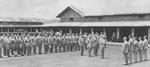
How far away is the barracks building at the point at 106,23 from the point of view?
3462 centimetres

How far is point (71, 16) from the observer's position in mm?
43656

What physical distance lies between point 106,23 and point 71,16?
7.71 meters

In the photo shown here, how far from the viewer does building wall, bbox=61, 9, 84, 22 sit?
1683 inches

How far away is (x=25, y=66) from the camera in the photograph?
582 inches

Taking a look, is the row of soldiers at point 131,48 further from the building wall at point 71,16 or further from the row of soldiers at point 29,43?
the building wall at point 71,16

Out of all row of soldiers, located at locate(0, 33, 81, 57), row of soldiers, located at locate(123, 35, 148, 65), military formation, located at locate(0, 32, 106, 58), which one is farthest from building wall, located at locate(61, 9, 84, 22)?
row of soldiers, located at locate(123, 35, 148, 65)

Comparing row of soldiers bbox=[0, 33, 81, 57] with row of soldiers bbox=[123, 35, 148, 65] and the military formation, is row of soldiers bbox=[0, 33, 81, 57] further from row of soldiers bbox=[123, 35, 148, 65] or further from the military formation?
row of soldiers bbox=[123, 35, 148, 65]

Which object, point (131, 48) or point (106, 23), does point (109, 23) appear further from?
point (131, 48)

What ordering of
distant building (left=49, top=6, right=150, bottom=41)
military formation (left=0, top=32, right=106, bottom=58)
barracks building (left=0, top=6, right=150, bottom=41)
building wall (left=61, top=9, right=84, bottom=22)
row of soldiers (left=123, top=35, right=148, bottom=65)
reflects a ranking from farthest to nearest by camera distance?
building wall (left=61, top=9, right=84, bottom=22)
barracks building (left=0, top=6, right=150, bottom=41)
distant building (left=49, top=6, right=150, bottom=41)
military formation (left=0, top=32, right=106, bottom=58)
row of soldiers (left=123, top=35, right=148, bottom=65)

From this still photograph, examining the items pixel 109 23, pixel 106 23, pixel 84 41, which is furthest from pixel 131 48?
pixel 106 23

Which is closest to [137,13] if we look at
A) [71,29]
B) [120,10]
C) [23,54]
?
[120,10]

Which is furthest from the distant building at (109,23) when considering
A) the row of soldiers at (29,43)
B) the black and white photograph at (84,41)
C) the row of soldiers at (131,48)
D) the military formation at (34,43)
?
the row of soldiers at (131,48)

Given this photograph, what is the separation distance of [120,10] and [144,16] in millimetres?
4484

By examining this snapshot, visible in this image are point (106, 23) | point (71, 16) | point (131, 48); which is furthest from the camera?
point (71, 16)
